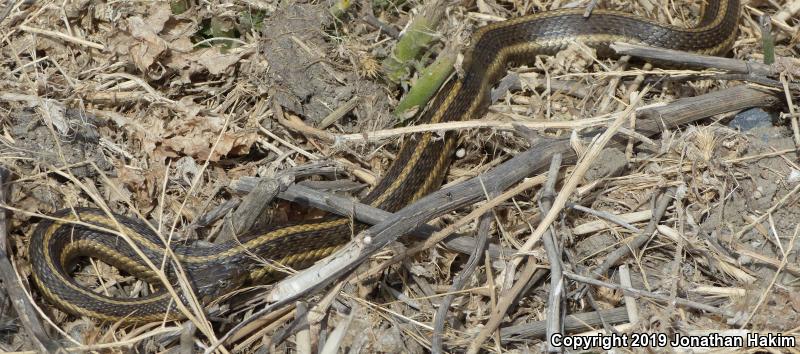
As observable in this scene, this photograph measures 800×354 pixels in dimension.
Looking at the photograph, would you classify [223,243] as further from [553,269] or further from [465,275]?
[553,269]

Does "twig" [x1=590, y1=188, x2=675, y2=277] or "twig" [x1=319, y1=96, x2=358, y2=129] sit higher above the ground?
"twig" [x1=319, y1=96, x2=358, y2=129]

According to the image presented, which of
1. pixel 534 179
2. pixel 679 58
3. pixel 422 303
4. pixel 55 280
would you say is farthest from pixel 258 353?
pixel 679 58

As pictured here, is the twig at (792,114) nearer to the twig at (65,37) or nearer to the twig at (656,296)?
the twig at (656,296)

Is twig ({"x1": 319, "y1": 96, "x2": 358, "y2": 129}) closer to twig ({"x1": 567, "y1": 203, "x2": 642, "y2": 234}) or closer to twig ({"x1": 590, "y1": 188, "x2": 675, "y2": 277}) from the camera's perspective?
twig ({"x1": 567, "y1": 203, "x2": 642, "y2": 234})

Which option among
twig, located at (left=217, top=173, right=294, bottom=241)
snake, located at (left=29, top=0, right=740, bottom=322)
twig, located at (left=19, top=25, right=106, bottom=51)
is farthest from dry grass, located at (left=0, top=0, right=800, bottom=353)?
twig, located at (left=217, top=173, right=294, bottom=241)

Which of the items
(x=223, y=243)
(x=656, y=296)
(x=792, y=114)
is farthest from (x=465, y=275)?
(x=792, y=114)

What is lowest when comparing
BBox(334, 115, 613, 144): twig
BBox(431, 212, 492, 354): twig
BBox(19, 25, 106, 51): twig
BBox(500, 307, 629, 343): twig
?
BBox(500, 307, 629, 343): twig

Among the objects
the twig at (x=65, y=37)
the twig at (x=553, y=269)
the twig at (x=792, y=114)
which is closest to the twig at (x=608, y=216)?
Result: the twig at (x=553, y=269)
